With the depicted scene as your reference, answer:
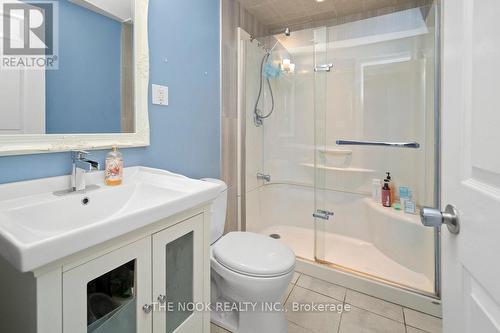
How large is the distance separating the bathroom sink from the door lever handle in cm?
68

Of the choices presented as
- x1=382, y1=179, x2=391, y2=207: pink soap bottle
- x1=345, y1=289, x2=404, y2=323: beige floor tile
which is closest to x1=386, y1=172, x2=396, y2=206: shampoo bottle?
x1=382, y1=179, x2=391, y2=207: pink soap bottle

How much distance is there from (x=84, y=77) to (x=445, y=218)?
1.36m

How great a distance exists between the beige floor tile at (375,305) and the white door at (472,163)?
3.58ft

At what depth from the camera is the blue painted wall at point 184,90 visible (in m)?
1.31

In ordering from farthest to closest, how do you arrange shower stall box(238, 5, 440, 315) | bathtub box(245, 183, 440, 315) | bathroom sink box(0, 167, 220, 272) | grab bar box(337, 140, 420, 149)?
1. grab bar box(337, 140, 420, 149)
2. shower stall box(238, 5, 440, 315)
3. bathtub box(245, 183, 440, 315)
4. bathroom sink box(0, 167, 220, 272)

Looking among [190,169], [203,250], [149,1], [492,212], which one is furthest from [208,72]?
[492,212]

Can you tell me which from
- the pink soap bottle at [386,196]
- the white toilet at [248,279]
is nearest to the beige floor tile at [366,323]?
the white toilet at [248,279]

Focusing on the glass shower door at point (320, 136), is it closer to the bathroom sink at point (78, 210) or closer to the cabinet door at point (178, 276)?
the cabinet door at point (178, 276)

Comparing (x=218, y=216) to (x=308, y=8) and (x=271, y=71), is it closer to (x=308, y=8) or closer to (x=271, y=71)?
(x=271, y=71)

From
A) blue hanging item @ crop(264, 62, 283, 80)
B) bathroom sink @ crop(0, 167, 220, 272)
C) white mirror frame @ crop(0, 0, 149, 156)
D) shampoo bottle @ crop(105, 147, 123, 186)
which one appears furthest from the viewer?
blue hanging item @ crop(264, 62, 283, 80)

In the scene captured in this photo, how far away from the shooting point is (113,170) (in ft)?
3.48

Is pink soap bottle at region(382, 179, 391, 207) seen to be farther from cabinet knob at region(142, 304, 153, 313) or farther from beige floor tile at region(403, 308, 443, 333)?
cabinet knob at region(142, 304, 153, 313)

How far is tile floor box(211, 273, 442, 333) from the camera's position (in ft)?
4.52

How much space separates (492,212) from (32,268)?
0.84 meters
